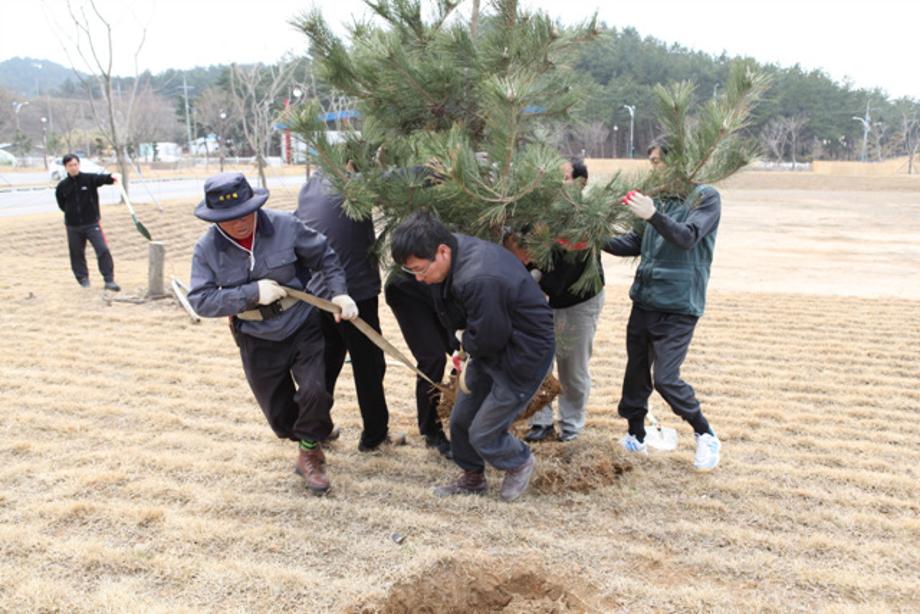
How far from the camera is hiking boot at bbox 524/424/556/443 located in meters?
3.92

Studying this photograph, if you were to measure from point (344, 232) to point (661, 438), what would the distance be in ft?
6.58

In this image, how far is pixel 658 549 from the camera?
2896 millimetres

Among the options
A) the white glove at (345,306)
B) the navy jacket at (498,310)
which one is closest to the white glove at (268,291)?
the white glove at (345,306)

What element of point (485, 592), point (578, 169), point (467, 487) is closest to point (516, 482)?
point (467, 487)

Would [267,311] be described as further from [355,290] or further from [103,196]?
[103,196]

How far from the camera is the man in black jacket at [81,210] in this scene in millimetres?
7454

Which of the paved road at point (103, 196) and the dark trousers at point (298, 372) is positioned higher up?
the paved road at point (103, 196)

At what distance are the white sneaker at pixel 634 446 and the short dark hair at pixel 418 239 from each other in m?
1.73

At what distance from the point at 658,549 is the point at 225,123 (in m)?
37.9

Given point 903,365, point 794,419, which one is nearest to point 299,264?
point 794,419

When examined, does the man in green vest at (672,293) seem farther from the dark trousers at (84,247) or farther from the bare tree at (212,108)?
the bare tree at (212,108)

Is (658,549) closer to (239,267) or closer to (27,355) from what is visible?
(239,267)

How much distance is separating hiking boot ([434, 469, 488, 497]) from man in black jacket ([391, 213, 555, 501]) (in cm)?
8

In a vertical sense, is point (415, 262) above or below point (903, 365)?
above
